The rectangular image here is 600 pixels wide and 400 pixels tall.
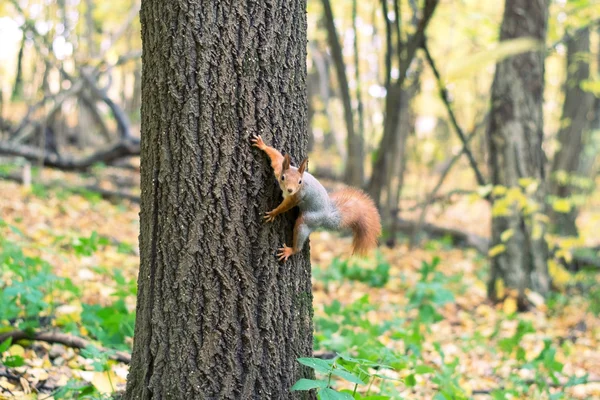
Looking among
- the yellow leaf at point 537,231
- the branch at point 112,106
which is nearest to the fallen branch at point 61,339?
the yellow leaf at point 537,231

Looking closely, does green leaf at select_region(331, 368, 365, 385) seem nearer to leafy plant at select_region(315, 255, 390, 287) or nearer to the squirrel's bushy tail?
the squirrel's bushy tail

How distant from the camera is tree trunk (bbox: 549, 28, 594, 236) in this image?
895 cm

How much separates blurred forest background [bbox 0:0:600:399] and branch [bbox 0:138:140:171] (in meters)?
0.03

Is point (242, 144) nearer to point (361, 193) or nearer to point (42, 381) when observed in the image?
point (361, 193)

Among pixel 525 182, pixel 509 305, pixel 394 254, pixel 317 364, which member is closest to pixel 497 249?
pixel 509 305

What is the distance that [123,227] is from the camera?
22.9 ft

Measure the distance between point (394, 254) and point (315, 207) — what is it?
587 centimetres

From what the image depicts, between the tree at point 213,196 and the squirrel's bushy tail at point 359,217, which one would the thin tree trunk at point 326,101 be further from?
the tree at point 213,196

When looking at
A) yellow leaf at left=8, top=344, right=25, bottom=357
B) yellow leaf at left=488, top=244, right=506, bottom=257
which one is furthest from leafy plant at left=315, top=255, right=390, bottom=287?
yellow leaf at left=8, top=344, right=25, bottom=357

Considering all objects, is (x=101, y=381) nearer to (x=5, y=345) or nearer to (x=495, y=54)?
(x=5, y=345)

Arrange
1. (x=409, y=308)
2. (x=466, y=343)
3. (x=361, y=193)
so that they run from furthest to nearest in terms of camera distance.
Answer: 1. (x=409, y=308)
2. (x=466, y=343)
3. (x=361, y=193)

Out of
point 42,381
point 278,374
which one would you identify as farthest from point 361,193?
point 42,381

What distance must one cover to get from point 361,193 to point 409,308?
2906mm

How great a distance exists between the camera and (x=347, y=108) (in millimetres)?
7680
